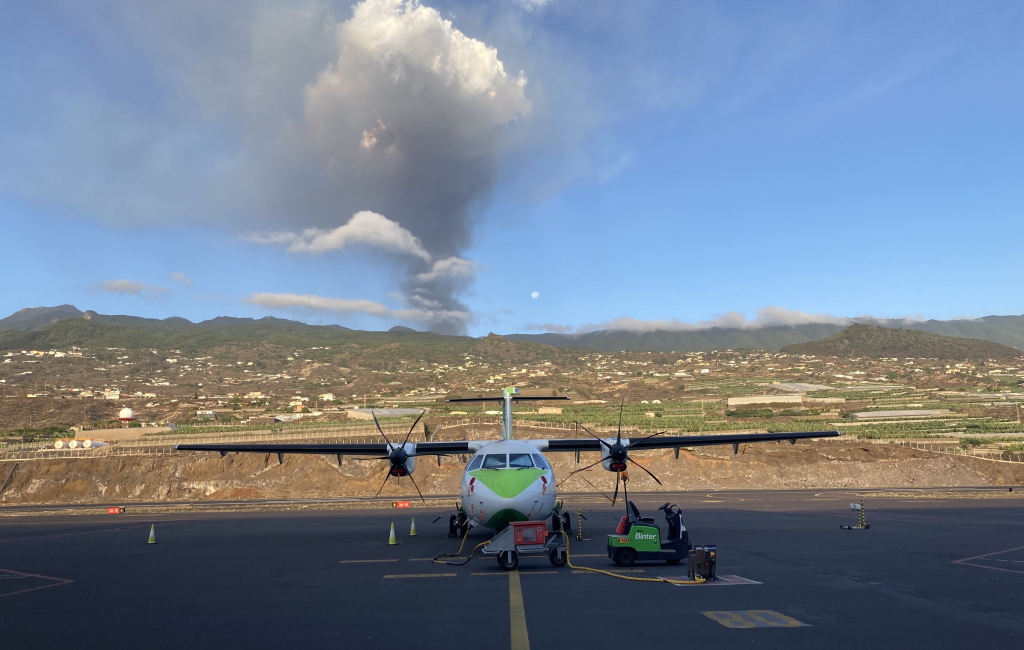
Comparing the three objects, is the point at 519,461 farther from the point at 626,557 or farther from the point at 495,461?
the point at 626,557

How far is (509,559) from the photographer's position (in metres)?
14.3

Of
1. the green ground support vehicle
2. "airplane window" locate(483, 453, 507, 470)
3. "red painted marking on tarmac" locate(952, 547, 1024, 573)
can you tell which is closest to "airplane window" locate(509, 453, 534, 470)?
"airplane window" locate(483, 453, 507, 470)

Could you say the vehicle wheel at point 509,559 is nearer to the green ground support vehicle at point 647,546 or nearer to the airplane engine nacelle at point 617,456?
the green ground support vehicle at point 647,546

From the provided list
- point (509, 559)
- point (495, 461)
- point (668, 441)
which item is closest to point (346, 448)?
point (495, 461)

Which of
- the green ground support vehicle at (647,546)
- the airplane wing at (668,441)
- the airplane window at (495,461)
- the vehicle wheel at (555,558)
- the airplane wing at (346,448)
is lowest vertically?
the vehicle wheel at (555,558)

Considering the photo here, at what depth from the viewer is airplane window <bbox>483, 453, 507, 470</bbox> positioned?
57.4 feet

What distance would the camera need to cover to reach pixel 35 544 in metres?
22.6

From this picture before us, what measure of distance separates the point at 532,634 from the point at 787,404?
10027 cm

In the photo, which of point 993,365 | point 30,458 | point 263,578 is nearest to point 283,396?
point 30,458

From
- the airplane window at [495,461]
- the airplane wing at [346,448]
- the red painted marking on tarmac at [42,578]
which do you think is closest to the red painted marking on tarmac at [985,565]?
the airplane window at [495,461]

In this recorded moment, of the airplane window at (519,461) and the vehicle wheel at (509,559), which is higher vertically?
the airplane window at (519,461)

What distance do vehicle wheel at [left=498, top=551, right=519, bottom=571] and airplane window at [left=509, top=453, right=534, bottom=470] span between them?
3190 millimetres

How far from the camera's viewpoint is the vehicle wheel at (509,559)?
47.0ft

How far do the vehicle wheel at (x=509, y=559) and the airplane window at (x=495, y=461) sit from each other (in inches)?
129
